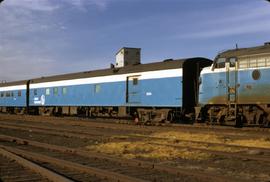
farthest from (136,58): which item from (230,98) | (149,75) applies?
(230,98)

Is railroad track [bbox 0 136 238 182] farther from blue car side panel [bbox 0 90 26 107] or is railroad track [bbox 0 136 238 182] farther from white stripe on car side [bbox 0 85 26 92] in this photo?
white stripe on car side [bbox 0 85 26 92]

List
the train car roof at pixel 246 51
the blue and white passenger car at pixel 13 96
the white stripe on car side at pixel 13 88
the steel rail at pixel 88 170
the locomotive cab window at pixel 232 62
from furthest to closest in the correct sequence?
the white stripe on car side at pixel 13 88
the blue and white passenger car at pixel 13 96
the locomotive cab window at pixel 232 62
the train car roof at pixel 246 51
the steel rail at pixel 88 170

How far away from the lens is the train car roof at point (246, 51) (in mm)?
18919

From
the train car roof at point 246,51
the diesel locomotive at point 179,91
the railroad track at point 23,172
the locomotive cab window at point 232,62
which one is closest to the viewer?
the railroad track at point 23,172

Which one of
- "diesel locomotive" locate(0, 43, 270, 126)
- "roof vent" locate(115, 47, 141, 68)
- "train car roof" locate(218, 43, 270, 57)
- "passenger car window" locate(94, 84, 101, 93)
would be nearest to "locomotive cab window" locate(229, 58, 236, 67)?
"diesel locomotive" locate(0, 43, 270, 126)

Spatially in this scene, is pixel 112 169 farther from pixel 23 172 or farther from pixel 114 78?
pixel 114 78

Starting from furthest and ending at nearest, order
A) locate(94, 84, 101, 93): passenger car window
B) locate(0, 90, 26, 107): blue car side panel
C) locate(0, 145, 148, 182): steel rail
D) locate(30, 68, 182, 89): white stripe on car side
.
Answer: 1. locate(0, 90, 26, 107): blue car side panel
2. locate(94, 84, 101, 93): passenger car window
3. locate(30, 68, 182, 89): white stripe on car side
4. locate(0, 145, 148, 182): steel rail

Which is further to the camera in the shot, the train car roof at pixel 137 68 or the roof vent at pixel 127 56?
the roof vent at pixel 127 56

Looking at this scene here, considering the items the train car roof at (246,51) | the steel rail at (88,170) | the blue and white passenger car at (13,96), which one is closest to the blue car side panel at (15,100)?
the blue and white passenger car at (13,96)

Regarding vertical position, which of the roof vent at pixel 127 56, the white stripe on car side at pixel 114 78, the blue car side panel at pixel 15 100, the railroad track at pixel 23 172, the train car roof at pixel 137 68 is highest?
the roof vent at pixel 127 56

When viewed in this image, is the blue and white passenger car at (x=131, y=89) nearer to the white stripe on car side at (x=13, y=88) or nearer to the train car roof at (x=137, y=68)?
the train car roof at (x=137, y=68)

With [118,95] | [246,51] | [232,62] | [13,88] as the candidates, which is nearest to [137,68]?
[118,95]

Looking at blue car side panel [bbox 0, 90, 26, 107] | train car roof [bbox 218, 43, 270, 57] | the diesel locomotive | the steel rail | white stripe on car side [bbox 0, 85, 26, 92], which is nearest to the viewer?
the steel rail

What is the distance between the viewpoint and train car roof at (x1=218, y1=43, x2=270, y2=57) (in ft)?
62.1
